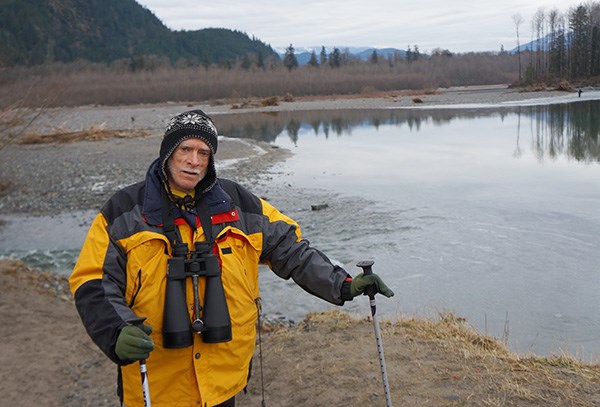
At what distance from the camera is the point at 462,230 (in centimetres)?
1175

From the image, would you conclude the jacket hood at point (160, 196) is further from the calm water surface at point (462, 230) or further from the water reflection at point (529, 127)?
the water reflection at point (529, 127)

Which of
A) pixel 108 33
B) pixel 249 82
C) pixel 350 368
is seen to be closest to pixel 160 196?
pixel 350 368

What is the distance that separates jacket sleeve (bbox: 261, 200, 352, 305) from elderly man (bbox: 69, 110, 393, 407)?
0.05 feet

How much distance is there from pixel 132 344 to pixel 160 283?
15.4 inches

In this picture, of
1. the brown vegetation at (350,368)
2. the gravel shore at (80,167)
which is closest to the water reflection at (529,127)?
the gravel shore at (80,167)

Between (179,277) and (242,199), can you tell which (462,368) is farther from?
(179,277)

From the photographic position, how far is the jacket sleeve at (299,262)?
346 cm

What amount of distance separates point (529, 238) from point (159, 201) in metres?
9.01

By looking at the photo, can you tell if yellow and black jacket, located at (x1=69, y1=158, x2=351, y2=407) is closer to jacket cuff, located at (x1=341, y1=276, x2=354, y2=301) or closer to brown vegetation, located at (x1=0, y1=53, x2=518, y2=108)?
jacket cuff, located at (x1=341, y1=276, x2=354, y2=301)

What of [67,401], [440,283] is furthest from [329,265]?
[440,283]

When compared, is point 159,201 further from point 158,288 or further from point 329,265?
point 329,265

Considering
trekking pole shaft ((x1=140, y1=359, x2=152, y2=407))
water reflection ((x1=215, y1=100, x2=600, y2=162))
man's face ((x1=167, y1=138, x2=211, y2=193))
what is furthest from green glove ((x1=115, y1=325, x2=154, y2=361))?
water reflection ((x1=215, y1=100, x2=600, y2=162))

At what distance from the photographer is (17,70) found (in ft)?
45.0

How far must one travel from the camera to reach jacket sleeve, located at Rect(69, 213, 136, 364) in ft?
9.47
